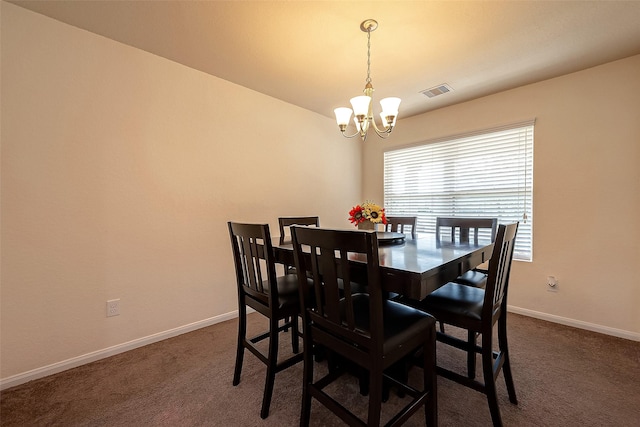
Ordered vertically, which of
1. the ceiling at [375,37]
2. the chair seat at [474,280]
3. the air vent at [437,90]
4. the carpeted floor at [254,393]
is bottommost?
the carpeted floor at [254,393]

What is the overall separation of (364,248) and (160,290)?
2073 millimetres

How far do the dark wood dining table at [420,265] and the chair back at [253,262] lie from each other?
0.53 ft

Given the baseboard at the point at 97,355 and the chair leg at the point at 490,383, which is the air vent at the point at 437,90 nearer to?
the chair leg at the point at 490,383

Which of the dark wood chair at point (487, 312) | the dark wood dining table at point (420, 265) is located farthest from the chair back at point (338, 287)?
the dark wood chair at point (487, 312)

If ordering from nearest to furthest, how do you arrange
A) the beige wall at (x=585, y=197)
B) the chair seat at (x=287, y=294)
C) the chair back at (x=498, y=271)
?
the chair back at (x=498, y=271), the chair seat at (x=287, y=294), the beige wall at (x=585, y=197)

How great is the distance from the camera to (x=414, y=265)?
1238 millimetres

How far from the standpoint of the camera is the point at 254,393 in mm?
1666

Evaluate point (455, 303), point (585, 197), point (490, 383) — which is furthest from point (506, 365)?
point (585, 197)

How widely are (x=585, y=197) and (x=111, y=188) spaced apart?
3.98m

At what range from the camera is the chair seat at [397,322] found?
1188 mm

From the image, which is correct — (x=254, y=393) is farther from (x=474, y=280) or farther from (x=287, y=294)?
(x=474, y=280)

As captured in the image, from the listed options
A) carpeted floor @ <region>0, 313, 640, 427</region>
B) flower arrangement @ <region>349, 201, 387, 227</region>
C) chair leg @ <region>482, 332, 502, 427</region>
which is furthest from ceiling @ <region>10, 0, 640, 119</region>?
carpeted floor @ <region>0, 313, 640, 427</region>

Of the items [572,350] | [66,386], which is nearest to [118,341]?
[66,386]

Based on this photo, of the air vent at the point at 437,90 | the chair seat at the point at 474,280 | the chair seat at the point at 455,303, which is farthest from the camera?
the air vent at the point at 437,90
